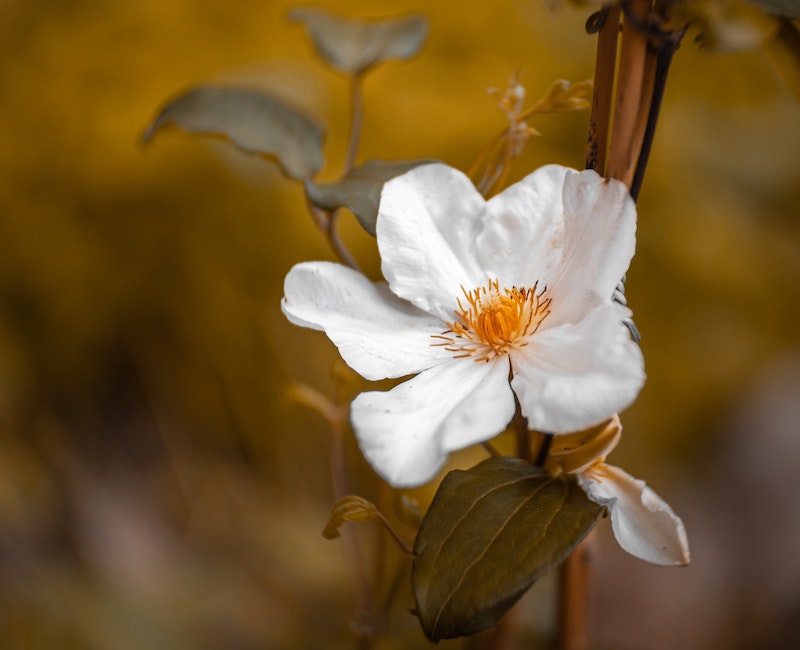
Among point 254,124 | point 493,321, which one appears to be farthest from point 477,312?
point 254,124

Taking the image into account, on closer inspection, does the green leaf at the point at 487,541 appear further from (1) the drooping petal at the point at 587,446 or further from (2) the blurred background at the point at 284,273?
(2) the blurred background at the point at 284,273

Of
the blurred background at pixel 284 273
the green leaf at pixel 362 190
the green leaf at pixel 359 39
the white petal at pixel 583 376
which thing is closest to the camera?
the white petal at pixel 583 376

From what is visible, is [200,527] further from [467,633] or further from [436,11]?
[467,633]

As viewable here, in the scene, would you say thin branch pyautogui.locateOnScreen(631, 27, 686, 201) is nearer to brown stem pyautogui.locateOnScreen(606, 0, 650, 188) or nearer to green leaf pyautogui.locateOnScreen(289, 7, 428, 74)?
brown stem pyautogui.locateOnScreen(606, 0, 650, 188)

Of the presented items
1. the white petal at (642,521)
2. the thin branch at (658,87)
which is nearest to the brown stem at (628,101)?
the thin branch at (658,87)

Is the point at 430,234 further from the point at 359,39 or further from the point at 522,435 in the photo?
the point at 359,39

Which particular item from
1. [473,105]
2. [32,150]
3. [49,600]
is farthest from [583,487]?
[32,150]

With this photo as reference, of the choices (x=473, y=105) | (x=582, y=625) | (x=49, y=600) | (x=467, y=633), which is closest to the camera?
(x=467, y=633)

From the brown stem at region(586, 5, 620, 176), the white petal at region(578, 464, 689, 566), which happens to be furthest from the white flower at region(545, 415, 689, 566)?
the brown stem at region(586, 5, 620, 176)
